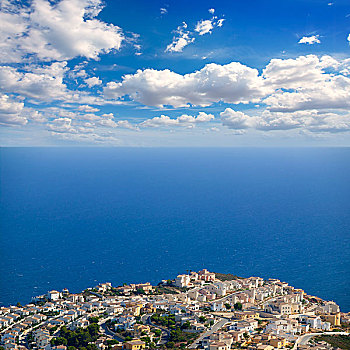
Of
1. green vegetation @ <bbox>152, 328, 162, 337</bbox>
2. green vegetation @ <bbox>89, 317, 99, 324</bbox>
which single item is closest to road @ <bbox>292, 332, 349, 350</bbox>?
green vegetation @ <bbox>152, 328, 162, 337</bbox>

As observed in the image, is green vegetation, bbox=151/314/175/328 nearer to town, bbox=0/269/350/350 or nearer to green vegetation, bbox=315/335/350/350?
town, bbox=0/269/350/350

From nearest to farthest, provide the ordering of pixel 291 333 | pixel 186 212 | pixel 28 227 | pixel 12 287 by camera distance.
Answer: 1. pixel 291 333
2. pixel 12 287
3. pixel 28 227
4. pixel 186 212

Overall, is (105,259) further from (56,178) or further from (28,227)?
(56,178)

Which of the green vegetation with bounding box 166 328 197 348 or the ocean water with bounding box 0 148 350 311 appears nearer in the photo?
the green vegetation with bounding box 166 328 197 348

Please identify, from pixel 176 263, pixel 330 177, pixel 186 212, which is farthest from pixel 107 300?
pixel 330 177

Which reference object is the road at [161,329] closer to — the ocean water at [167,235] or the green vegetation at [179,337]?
the green vegetation at [179,337]

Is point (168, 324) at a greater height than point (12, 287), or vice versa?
point (168, 324)

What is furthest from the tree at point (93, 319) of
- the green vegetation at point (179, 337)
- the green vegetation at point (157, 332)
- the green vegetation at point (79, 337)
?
the green vegetation at point (179, 337)
